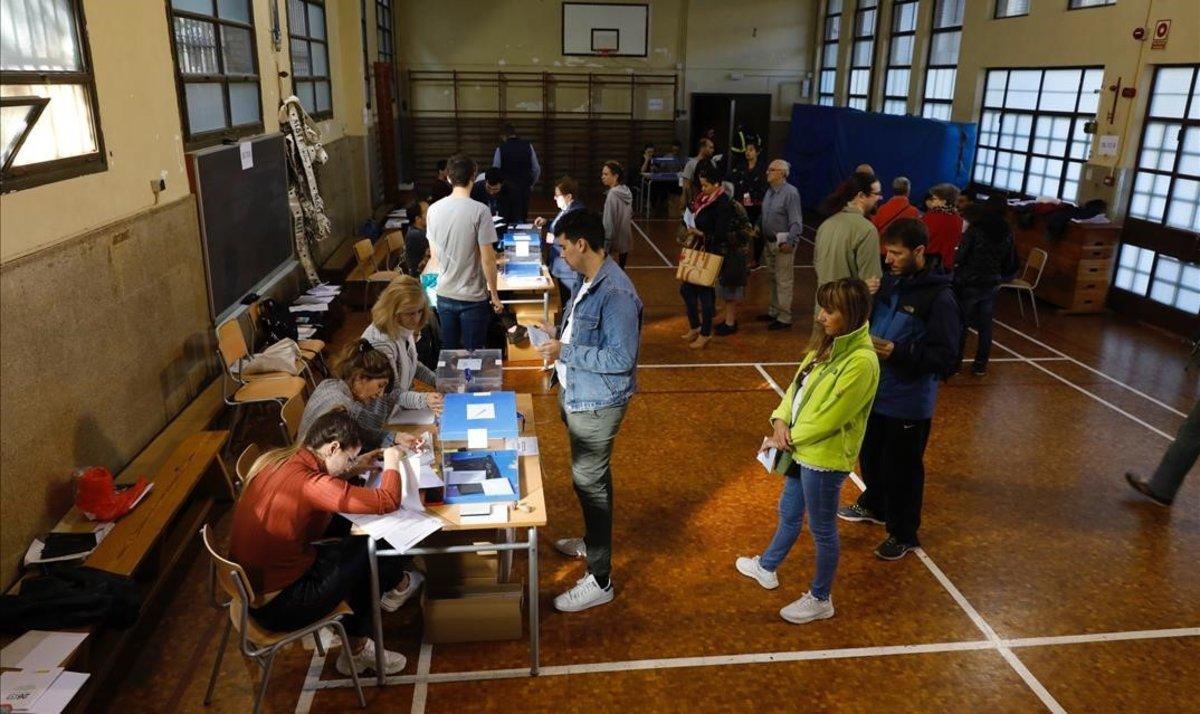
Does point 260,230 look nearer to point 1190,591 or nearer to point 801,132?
point 1190,591

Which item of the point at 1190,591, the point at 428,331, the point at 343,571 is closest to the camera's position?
the point at 343,571

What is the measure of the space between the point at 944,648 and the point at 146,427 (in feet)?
14.1

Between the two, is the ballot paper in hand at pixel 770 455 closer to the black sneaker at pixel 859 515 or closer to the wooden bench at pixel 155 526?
the black sneaker at pixel 859 515

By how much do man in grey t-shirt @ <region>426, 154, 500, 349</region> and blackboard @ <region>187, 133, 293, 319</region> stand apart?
62.5 inches

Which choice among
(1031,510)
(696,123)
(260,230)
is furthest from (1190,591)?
(696,123)

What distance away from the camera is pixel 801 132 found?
50.7 feet

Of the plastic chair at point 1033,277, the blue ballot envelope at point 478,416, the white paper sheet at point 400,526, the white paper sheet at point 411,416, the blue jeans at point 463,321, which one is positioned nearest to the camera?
the white paper sheet at point 400,526

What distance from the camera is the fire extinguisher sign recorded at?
26.5ft

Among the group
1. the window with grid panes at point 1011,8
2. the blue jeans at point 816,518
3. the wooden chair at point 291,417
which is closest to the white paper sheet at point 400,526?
the wooden chair at point 291,417

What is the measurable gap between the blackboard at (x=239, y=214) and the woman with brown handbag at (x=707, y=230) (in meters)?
3.70

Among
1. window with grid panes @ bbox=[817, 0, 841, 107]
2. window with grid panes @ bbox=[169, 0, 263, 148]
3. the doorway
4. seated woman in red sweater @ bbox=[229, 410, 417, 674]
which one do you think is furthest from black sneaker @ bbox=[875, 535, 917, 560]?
the doorway

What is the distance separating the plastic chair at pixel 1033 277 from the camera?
336 inches

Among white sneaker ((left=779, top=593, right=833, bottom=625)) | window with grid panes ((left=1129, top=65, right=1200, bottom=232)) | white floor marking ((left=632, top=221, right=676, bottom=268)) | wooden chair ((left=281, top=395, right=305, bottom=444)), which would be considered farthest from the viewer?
white floor marking ((left=632, top=221, right=676, bottom=268))

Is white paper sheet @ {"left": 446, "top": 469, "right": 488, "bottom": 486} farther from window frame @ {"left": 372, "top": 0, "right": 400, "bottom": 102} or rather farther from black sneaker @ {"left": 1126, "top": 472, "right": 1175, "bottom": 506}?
window frame @ {"left": 372, "top": 0, "right": 400, "bottom": 102}
